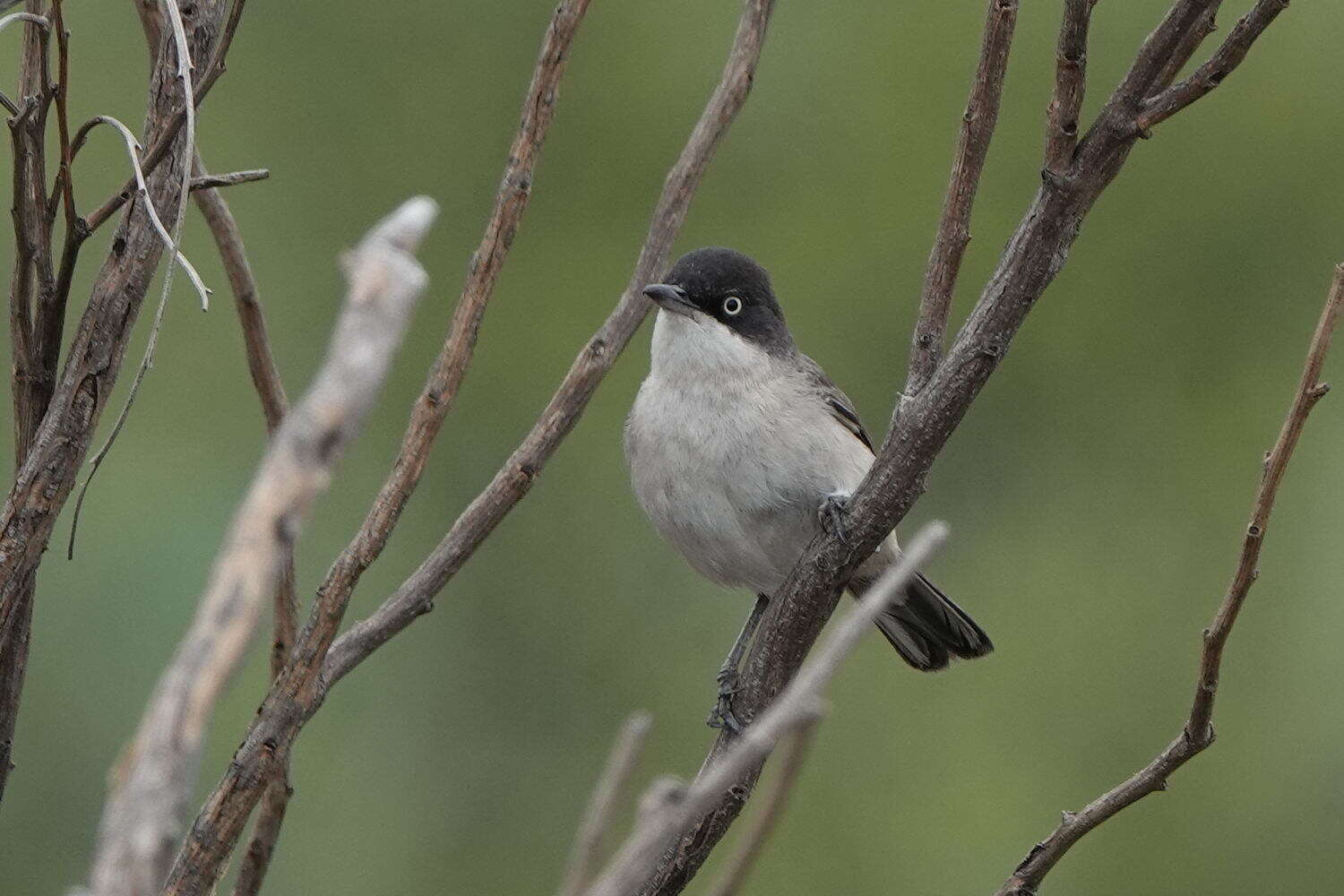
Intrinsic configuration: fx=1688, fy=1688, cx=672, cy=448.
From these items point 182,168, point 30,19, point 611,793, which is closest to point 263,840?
point 182,168

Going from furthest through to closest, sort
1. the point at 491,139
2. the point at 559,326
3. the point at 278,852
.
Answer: the point at 491,139 → the point at 559,326 → the point at 278,852

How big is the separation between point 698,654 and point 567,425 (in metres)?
6.31

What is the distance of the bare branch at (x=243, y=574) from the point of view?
3.01ft

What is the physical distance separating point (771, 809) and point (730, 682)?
2364mm

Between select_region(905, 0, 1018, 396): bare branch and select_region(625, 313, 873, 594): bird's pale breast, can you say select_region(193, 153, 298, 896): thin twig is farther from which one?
select_region(625, 313, 873, 594): bird's pale breast

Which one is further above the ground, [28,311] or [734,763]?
[734,763]

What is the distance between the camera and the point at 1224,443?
9359mm

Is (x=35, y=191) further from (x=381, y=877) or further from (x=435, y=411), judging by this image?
(x=381, y=877)

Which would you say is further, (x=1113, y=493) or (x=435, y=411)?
(x=1113, y=493)

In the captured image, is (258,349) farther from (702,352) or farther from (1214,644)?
(702,352)

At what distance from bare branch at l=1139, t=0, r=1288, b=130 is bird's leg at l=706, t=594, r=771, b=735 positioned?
1.10 meters

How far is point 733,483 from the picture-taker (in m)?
4.73

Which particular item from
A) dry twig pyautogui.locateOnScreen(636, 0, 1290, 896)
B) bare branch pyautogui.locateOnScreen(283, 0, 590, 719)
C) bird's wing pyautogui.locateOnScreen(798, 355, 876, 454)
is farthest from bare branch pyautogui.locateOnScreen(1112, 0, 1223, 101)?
bird's wing pyautogui.locateOnScreen(798, 355, 876, 454)

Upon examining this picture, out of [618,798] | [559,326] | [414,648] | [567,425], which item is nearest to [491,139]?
[559,326]
